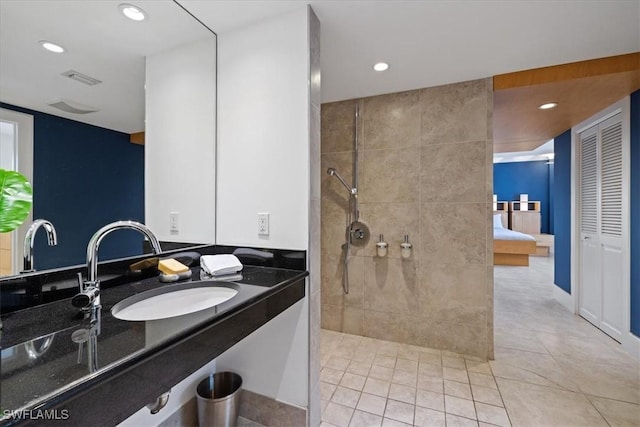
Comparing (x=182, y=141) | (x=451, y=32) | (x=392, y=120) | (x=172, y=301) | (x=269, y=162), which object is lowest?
(x=172, y=301)

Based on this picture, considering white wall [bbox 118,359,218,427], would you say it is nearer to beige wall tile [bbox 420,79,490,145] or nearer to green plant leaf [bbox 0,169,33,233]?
green plant leaf [bbox 0,169,33,233]

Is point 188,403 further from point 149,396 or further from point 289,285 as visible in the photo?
point 149,396

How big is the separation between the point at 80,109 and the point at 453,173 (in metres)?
2.39

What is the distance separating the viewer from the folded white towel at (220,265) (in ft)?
4.39

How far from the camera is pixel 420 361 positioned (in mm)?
2166

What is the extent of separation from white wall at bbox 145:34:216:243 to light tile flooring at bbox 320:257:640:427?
1385 millimetres

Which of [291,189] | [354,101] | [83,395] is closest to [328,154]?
[354,101]

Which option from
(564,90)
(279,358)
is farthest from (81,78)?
(564,90)

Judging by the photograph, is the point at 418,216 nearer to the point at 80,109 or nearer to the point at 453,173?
the point at 453,173

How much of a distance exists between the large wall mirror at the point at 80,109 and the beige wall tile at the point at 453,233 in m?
2.07

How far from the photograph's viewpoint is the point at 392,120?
248 centimetres

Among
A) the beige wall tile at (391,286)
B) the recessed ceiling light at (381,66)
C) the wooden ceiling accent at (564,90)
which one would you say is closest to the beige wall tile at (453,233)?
the beige wall tile at (391,286)

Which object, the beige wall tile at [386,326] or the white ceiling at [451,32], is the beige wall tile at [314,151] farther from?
the beige wall tile at [386,326]

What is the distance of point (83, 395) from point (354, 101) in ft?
8.69
